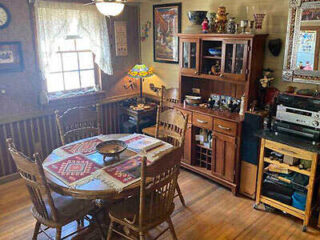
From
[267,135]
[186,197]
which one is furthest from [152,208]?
[267,135]

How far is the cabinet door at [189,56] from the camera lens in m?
3.58

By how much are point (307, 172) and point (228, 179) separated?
0.92m

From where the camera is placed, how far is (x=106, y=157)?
2.59 meters

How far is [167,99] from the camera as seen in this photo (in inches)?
165

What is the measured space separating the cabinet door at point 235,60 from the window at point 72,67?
202 cm

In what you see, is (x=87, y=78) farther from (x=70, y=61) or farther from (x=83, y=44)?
(x=83, y=44)

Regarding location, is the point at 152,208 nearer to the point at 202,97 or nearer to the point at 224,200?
the point at 224,200

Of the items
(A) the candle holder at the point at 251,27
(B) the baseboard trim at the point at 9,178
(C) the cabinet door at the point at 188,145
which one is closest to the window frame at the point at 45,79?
(B) the baseboard trim at the point at 9,178

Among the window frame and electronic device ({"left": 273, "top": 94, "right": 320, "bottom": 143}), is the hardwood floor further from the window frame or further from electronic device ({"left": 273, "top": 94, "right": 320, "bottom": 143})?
the window frame

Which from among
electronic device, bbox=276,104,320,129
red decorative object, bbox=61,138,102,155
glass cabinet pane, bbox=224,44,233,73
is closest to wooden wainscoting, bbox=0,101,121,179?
red decorative object, bbox=61,138,102,155

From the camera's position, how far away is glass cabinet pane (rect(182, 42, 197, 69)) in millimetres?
3629

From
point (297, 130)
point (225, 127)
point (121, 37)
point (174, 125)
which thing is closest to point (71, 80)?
point (121, 37)

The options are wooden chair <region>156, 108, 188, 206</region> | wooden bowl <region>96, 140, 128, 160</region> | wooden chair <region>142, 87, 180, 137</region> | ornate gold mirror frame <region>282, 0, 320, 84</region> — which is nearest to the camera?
wooden bowl <region>96, 140, 128, 160</region>

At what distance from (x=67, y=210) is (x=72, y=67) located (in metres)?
2.42
